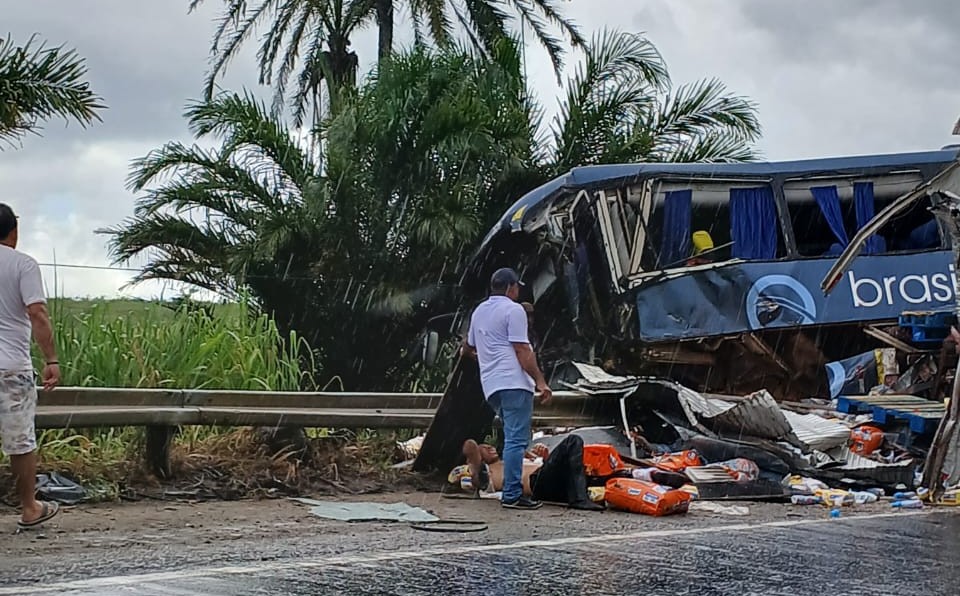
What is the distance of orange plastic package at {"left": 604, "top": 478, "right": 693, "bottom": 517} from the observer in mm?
8055

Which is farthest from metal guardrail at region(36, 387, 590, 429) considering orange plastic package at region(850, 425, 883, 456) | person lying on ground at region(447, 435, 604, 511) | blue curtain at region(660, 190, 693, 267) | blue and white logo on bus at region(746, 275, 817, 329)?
blue and white logo on bus at region(746, 275, 817, 329)

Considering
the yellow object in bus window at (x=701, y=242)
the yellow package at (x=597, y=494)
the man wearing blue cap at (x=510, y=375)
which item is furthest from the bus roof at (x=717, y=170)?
the yellow package at (x=597, y=494)

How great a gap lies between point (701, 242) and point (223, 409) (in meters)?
6.72

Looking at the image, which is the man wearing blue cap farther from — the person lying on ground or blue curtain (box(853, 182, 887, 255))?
blue curtain (box(853, 182, 887, 255))

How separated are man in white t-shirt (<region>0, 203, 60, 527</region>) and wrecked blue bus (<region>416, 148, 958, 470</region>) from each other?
22.9 feet

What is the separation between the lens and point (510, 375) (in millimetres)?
8547

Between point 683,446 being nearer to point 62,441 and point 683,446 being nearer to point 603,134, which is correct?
point 62,441

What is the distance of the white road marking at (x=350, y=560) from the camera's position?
4.92m

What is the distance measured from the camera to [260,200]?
17.0 metres

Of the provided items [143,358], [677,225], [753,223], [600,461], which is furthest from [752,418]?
[143,358]

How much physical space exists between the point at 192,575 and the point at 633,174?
895cm

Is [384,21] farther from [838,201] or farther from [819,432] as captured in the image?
[819,432]

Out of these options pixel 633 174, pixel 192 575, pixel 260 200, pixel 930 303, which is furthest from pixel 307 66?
pixel 192 575

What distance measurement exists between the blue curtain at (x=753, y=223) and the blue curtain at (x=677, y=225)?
1.80 feet
